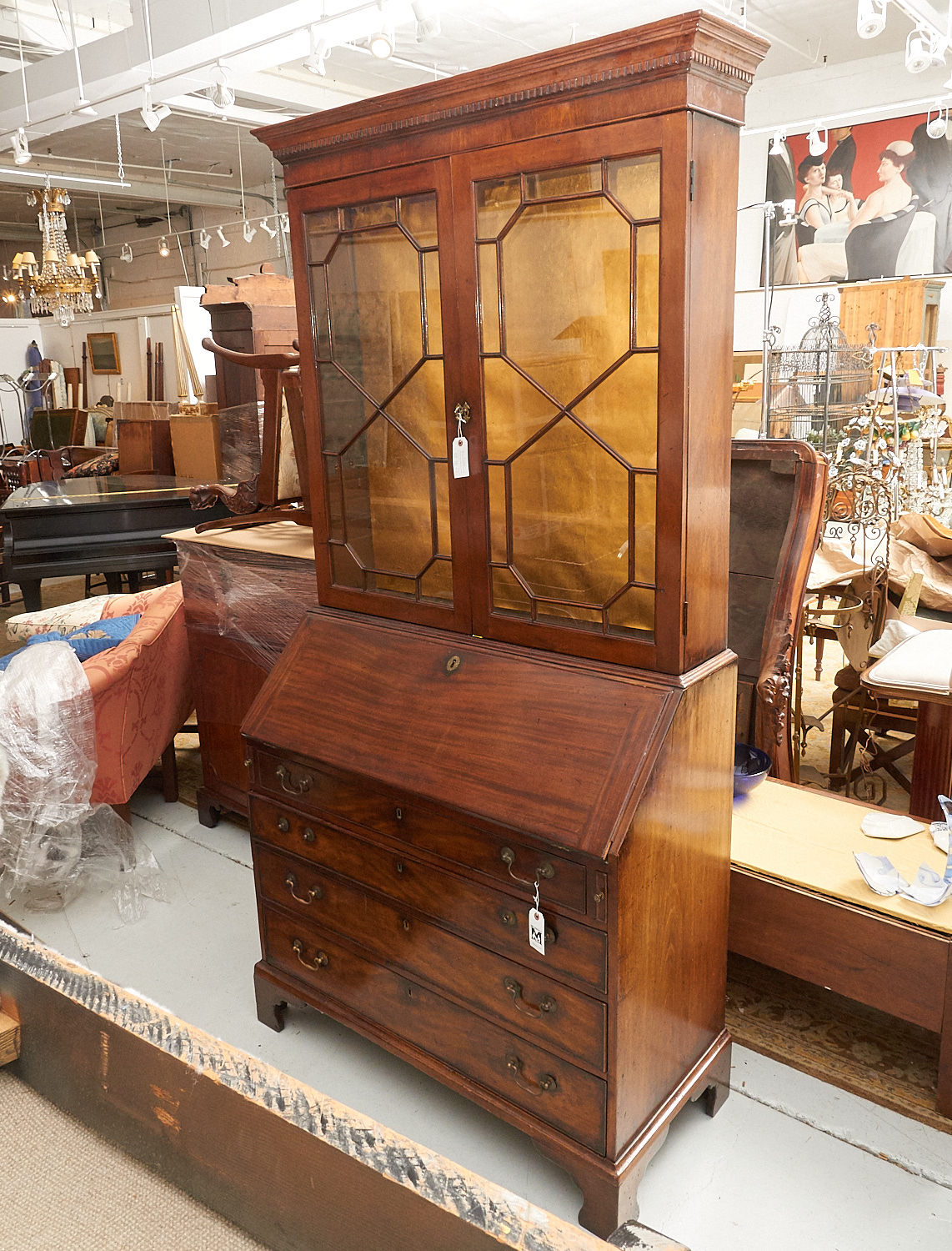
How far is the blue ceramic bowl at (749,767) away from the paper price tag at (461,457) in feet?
3.60

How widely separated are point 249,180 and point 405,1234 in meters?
13.8

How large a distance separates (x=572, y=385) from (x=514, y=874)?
0.88 m

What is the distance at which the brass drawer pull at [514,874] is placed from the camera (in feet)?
5.52

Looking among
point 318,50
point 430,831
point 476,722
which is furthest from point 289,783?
point 318,50

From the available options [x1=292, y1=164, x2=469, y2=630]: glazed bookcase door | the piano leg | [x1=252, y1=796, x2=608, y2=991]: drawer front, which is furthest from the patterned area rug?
the piano leg

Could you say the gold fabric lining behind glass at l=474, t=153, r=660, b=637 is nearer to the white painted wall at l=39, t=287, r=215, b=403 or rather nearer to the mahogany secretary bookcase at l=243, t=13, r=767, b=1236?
the mahogany secretary bookcase at l=243, t=13, r=767, b=1236

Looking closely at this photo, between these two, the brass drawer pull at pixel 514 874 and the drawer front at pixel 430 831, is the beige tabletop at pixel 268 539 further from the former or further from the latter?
the brass drawer pull at pixel 514 874

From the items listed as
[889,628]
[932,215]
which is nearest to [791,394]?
[932,215]

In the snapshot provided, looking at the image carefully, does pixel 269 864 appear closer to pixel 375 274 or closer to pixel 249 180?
pixel 375 274

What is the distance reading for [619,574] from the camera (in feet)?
5.76

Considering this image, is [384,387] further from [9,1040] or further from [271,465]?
[9,1040]

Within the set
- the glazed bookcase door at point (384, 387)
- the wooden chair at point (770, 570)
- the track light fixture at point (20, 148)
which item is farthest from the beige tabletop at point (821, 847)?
the track light fixture at point (20, 148)

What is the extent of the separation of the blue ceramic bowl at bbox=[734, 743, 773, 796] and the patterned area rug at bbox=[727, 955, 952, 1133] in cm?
49

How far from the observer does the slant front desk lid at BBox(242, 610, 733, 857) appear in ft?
5.40
